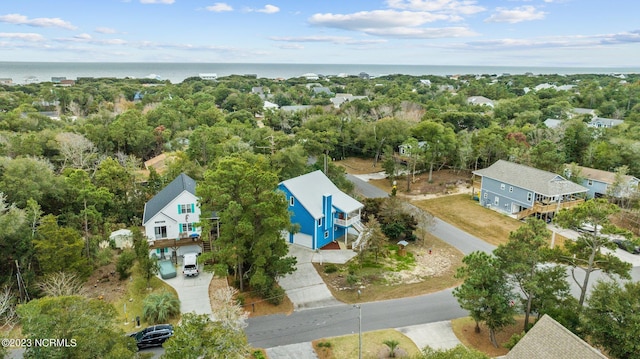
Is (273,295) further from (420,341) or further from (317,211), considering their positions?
(317,211)

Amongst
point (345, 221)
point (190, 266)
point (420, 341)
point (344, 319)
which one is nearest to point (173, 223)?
point (190, 266)

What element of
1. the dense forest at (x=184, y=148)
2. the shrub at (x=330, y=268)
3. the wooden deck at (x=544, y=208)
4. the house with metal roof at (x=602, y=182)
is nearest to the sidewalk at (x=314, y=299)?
the shrub at (x=330, y=268)

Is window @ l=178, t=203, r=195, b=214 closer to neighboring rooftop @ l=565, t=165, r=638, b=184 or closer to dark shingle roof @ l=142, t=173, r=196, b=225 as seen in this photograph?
dark shingle roof @ l=142, t=173, r=196, b=225

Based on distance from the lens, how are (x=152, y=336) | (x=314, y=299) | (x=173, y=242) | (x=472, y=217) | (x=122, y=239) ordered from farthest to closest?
(x=472, y=217) < (x=173, y=242) < (x=122, y=239) < (x=314, y=299) < (x=152, y=336)

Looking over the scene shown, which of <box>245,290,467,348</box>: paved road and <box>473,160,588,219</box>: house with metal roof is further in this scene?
<box>473,160,588,219</box>: house with metal roof

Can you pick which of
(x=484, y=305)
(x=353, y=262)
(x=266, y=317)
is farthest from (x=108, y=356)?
(x=353, y=262)

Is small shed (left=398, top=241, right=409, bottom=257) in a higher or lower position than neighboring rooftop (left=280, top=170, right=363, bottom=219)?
lower

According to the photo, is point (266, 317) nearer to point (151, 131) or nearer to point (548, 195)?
point (548, 195)

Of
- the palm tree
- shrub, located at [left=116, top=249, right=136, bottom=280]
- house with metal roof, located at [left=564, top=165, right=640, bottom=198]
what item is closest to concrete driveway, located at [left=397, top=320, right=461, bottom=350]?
the palm tree
